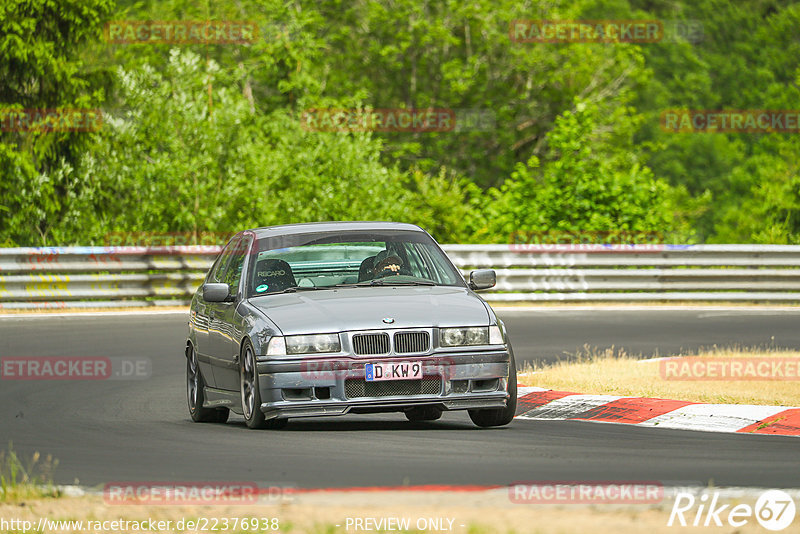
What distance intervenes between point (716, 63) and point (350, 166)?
57.7 m

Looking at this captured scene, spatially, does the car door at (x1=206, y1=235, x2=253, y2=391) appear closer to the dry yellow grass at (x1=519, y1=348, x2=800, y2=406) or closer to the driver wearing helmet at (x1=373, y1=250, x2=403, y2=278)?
the driver wearing helmet at (x1=373, y1=250, x2=403, y2=278)

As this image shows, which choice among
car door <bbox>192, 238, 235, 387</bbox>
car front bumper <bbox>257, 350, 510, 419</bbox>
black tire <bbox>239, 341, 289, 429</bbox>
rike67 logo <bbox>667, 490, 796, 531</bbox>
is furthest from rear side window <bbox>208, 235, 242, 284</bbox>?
rike67 logo <bbox>667, 490, 796, 531</bbox>

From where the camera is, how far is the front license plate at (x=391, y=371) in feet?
30.4

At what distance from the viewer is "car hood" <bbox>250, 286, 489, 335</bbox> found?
30.8 ft

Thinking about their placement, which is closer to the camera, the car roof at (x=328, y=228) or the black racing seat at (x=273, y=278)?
the black racing seat at (x=273, y=278)

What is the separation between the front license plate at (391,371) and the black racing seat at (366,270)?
1433mm

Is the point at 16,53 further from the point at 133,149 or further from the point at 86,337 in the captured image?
the point at 86,337

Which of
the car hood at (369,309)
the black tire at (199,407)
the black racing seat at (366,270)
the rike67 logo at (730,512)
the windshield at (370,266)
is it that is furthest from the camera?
the black tire at (199,407)

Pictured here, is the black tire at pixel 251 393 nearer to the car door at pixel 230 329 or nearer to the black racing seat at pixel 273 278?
the car door at pixel 230 329

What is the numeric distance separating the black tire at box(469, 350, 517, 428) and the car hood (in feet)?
1.35

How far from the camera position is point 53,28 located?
2742 centimetres

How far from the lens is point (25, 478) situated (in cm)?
722

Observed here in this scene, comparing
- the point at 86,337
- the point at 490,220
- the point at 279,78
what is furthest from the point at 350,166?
the point at 279,78

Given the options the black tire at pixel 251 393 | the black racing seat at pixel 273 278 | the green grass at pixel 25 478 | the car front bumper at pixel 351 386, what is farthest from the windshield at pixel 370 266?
the green grass at pixel 25 478
